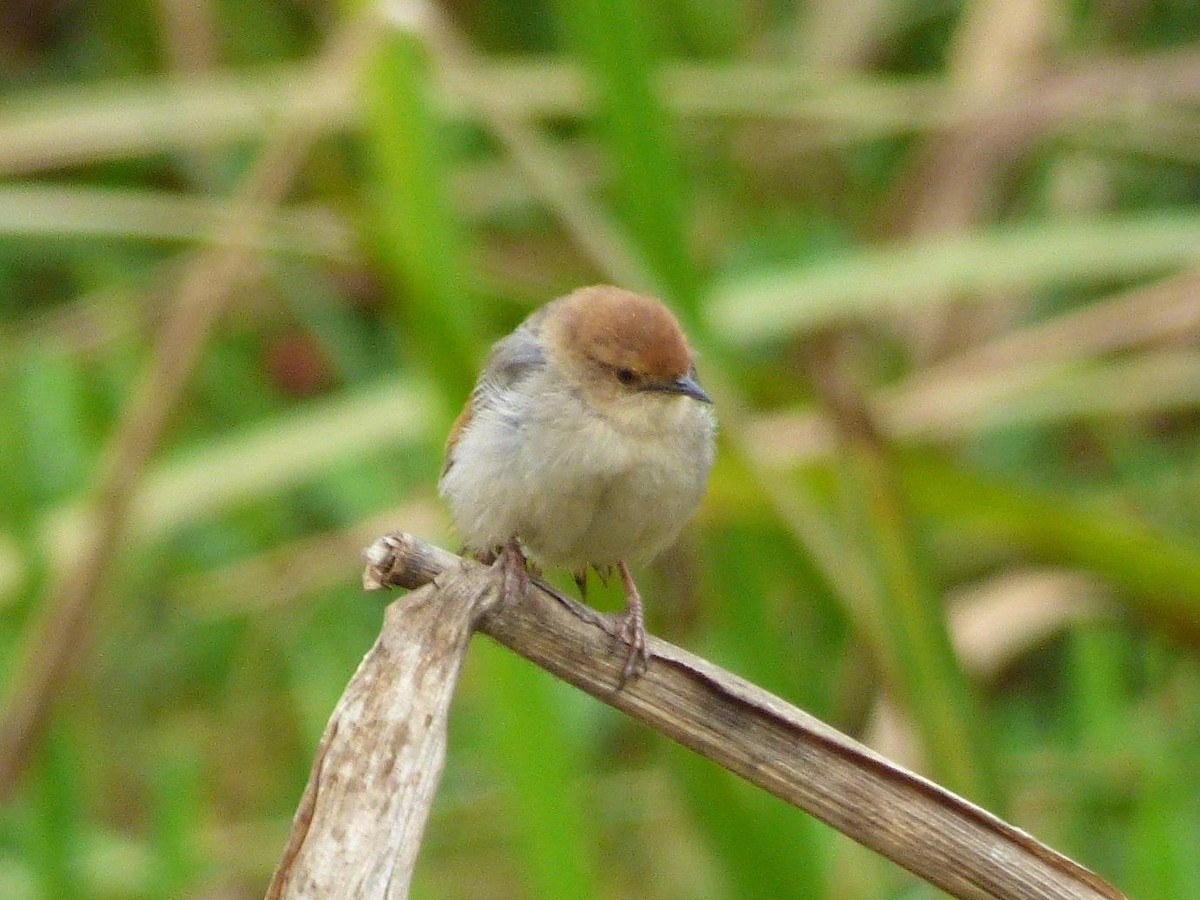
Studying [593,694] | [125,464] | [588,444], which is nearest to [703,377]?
[588,444]

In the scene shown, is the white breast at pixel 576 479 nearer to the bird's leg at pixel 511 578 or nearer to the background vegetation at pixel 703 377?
the background vegetation at pixel 703 377

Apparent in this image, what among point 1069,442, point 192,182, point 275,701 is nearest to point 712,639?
point 275,701

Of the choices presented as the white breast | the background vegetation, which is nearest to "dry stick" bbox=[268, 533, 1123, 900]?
the white breast

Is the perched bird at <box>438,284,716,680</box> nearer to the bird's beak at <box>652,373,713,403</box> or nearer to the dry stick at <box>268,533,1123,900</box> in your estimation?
the bird's beak at <box>652,373,713,403</box>

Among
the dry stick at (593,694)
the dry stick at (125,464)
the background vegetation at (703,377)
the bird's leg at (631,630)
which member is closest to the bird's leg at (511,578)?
the dry stick at (593,694)

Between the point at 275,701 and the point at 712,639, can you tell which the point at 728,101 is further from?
the point at 275,701

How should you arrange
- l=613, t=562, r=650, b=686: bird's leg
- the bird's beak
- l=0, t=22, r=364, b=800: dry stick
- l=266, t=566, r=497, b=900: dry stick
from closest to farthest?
1. l=266, t=566, r=497, b=900: dry stick
2. l=613, t=562, r=650, b=686: bird's leg
3. the bird's beak
4. l=0, t=22, r=364, b=800: dry stick
